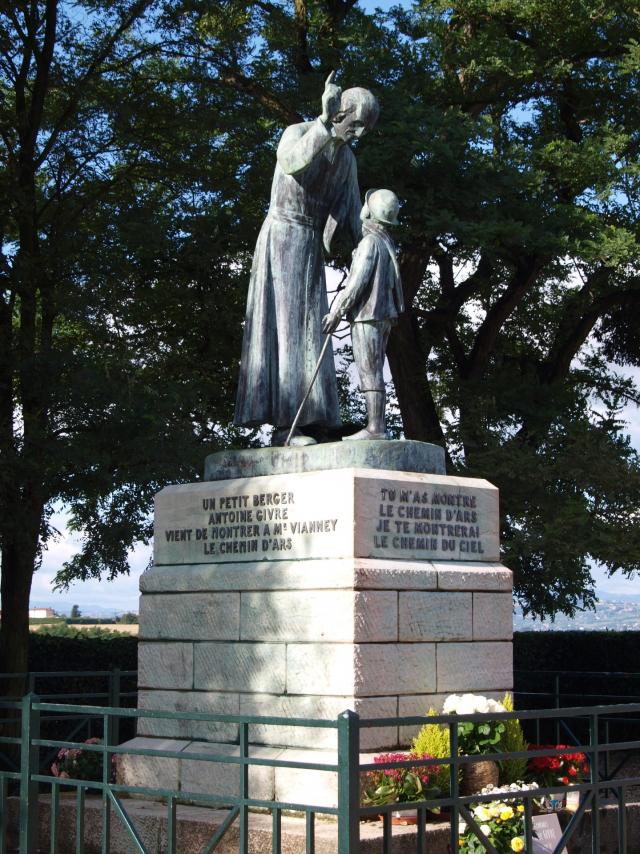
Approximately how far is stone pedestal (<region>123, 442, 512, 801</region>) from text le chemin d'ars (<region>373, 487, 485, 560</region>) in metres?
0.01

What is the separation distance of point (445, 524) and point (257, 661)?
1619 millimetres

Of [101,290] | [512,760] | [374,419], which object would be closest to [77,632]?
[101,290]

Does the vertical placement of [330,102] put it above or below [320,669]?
above

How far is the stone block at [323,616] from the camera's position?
8305mm

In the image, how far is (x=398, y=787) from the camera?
7.81m

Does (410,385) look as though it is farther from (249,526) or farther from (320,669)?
(320,669)

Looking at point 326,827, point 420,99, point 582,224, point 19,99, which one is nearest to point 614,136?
point 582,224

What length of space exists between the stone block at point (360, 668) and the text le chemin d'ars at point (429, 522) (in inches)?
27.6

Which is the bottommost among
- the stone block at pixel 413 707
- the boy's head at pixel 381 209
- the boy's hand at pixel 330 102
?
the stone block at pixel 413 707

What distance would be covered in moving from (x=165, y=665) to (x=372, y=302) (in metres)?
3.06

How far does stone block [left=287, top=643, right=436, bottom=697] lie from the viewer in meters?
8.28

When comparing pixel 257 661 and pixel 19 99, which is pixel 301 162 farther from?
pixel 19 99

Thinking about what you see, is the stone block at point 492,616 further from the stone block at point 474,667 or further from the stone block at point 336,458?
the stone block at point 336,458

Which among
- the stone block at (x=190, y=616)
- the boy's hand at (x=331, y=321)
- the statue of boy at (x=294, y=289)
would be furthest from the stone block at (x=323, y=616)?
the boy's hand at (x=331, y=321)
